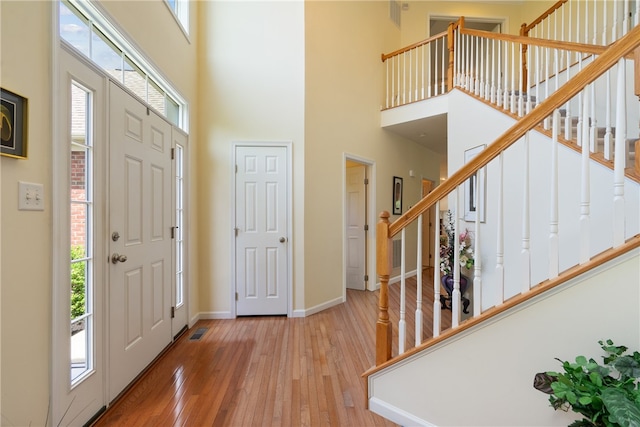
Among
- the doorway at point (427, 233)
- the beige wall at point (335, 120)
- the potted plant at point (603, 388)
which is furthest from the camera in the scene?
the doorway at point (427, 233)

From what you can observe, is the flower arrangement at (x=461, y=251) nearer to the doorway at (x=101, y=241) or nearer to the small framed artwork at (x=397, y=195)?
the small framed artwork at (x=397, y=195)

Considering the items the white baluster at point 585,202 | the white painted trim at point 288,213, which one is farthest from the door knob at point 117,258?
the white baluster at point 585,202

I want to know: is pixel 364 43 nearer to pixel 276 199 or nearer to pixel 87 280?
pixel 276 199

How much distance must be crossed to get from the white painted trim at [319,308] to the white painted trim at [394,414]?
5.19 ft

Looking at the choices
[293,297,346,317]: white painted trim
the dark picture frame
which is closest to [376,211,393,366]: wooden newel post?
[293,297,346,317]: white painted trim

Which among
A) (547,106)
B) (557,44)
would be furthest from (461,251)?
(557,44)

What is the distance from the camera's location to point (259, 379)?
6.43 ft

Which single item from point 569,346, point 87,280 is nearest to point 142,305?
point 87,280

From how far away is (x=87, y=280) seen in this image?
158 centimetres

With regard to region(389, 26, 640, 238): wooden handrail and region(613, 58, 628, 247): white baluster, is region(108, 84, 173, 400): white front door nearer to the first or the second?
region(389, 26, 640, 238): wooden handrail

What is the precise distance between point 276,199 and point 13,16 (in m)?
2.26

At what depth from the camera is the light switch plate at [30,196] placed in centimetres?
115

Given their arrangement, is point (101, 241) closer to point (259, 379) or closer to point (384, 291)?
point (259, 379)

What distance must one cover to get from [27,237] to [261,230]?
2046mm
